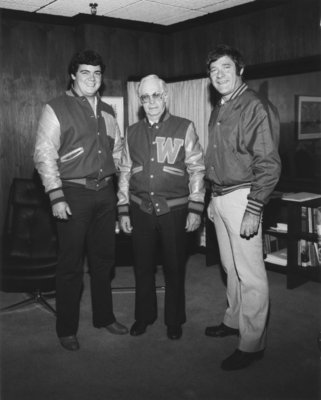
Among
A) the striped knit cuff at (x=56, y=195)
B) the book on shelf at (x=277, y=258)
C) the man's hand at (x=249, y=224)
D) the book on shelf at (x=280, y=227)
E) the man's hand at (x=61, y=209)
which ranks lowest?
the book on shelf at (x=277, y=258)

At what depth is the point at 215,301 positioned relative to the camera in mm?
3678

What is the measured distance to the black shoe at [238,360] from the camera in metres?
2.60

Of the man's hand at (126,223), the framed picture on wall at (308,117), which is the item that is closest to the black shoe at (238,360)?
the man's hand at (126,223)

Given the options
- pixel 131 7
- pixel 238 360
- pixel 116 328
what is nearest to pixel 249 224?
pixel 238 360

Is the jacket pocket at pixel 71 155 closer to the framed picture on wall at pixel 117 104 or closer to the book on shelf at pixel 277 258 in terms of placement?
the book on shelf at pixel 277 258

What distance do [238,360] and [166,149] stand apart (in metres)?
1.24

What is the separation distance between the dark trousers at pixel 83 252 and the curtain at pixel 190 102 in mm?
2199

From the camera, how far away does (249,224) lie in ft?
8.03

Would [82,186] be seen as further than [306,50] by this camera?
No

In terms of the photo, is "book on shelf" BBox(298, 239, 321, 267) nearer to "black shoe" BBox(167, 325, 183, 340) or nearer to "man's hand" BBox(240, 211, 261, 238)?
"black shoe" BBox(167, 325, 183, 340)

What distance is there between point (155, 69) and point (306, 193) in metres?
2.33

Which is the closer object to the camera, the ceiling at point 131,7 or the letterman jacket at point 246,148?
the letterman jacket at point 246,148

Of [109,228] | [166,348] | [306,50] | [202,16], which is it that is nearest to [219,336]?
[166,348]

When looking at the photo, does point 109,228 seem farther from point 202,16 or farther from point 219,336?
point 202,16
